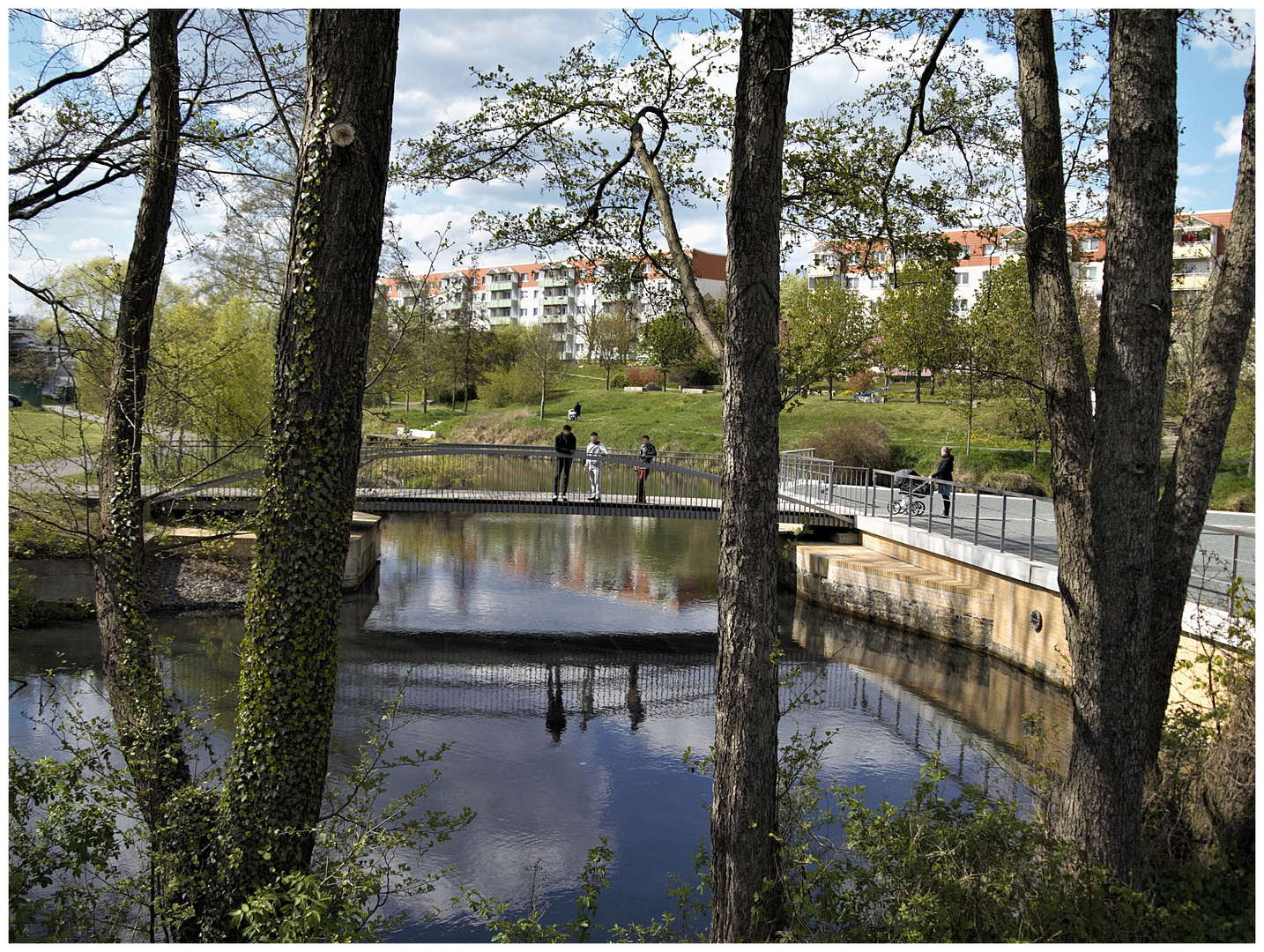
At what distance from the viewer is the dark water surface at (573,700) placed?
348 inches

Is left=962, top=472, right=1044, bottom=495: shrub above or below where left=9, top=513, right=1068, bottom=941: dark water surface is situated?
above

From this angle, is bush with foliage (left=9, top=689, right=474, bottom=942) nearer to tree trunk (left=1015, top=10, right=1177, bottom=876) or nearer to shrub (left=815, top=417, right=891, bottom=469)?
tree trunk (left=1015, top=10, right=1177, bottom=876)

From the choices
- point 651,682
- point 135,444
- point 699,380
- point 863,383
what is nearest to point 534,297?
→ point 699,380

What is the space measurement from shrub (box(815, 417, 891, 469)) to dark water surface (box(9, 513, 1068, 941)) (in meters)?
11.3

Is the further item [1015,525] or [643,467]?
[643,467]

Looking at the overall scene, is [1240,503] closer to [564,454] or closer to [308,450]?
[564,454]

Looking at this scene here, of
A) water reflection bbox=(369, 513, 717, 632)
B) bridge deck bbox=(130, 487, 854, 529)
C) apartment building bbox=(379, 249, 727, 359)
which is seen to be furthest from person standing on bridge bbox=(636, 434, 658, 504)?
apartment building bbox=(379, 249, 727, 359)

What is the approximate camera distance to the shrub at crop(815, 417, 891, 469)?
108 feet

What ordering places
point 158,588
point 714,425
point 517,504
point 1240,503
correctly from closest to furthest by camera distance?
point 158,588 → point 517,504 → point 1240,503 → point 714,425

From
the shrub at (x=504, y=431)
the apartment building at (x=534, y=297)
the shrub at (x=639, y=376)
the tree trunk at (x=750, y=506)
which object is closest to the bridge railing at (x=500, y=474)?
the apartment building at (x=534, y=297)

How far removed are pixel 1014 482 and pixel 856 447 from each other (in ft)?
20.1

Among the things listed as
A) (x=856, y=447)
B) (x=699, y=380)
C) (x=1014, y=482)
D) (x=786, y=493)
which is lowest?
(x=786, y=493)

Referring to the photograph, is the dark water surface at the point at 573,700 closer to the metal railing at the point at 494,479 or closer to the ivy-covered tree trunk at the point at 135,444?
the ivy-covered tree trunk at the point at 135,444

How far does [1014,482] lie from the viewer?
93.3 feet
